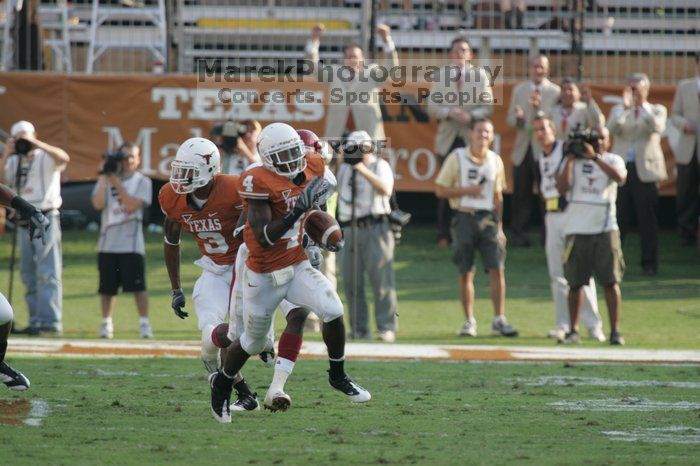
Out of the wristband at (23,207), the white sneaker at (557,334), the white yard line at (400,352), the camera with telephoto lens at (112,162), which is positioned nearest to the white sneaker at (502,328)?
the white sneaker at (557,334)

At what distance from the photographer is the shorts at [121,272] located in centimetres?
1140

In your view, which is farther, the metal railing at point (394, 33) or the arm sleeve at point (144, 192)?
the metal railing at point (394, 33)

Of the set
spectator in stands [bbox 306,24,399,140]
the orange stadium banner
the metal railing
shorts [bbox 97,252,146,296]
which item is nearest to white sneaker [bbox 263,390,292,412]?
shorts [bbox 97,252,146,296]

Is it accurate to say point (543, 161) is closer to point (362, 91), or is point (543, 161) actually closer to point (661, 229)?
point (362, 91)

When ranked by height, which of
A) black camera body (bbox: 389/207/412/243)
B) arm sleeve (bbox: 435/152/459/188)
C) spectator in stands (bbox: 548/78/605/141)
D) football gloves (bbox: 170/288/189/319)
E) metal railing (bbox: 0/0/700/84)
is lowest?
football gloves (bbox: 170/288/189/319)

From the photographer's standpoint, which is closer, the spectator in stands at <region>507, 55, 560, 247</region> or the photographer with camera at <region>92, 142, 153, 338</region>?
the photographer with camera at <region>92, 142, 153, 338</region>

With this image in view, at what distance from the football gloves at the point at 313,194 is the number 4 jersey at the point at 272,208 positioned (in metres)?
0.15

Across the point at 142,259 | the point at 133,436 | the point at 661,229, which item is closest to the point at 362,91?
the point at 142,259

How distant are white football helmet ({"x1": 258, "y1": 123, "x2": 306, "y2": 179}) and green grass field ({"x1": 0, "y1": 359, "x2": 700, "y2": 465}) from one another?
1363 millimetres

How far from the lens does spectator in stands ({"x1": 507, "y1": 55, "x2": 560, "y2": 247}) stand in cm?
1359

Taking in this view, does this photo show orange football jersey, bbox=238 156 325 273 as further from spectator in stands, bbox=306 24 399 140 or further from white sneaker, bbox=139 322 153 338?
spectator in stands, bbox=306 24 399 140

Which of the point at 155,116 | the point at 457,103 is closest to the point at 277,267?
the point at 457,103

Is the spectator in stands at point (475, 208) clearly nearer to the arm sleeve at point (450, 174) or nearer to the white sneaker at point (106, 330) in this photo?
the arm sleeve at point (450, 174)

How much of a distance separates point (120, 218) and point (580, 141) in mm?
4366
